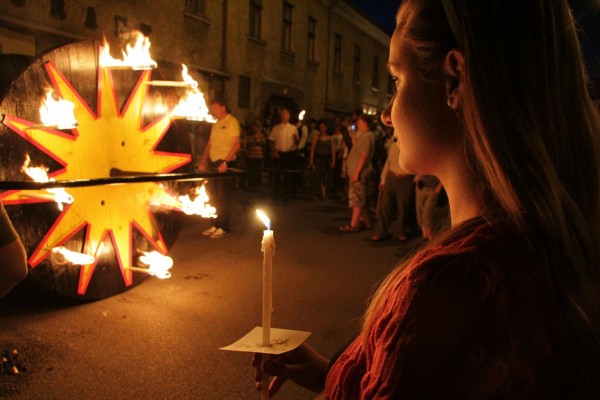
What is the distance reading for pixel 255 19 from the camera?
16.4 metres

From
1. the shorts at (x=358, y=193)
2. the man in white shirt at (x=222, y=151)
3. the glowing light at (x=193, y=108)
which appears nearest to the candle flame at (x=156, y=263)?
the glowing light at (x=193, y=108)

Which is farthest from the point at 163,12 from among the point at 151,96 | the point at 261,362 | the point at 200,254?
the point at 261,362

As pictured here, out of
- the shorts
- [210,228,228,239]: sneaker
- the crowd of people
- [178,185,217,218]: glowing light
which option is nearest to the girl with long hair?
the crowd of people

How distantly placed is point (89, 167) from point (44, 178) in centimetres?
42

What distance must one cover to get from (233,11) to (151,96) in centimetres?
1140

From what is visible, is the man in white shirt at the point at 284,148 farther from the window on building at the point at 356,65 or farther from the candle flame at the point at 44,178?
the window on building at the point at 356,65

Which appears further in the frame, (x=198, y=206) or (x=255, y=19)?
(x=255, y=19)

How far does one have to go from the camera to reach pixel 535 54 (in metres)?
0.85

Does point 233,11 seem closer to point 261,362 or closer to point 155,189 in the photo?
point 155,189

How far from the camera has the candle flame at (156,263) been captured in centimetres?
412

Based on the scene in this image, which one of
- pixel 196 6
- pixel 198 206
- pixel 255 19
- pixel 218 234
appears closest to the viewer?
pixel 198 206

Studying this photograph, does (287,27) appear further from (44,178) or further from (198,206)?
(44,178)

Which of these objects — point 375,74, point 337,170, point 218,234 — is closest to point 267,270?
point 218,234

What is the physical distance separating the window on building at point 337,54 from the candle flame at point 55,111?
20823 mm
